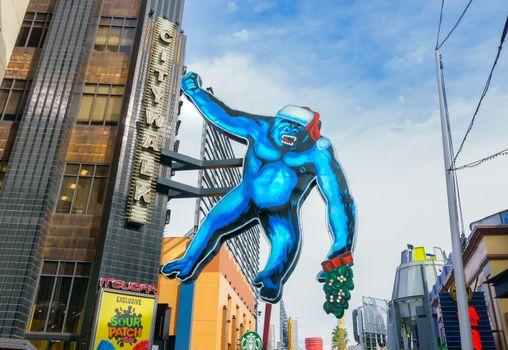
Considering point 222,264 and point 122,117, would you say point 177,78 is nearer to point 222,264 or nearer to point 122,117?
point 122,117

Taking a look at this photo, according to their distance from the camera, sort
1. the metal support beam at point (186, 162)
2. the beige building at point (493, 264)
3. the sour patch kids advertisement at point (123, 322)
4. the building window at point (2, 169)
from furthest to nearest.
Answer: the beige building at point (493, 264) → the metal support beam at point (186, 162) → the building window at point (2, 169) → the sour patch kids advertisement at point (123, 322)

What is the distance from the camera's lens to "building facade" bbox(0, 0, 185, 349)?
63.1 feet

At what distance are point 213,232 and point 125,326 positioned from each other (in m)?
5.70

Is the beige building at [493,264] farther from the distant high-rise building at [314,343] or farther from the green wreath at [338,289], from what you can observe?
the distant high-rise building at [314,343]

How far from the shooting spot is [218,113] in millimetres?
25391

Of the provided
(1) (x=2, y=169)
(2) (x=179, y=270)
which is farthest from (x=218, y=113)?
(1) (x=2, y=169)

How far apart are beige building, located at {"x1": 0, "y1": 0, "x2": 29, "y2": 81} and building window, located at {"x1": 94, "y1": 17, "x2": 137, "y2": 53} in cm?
421

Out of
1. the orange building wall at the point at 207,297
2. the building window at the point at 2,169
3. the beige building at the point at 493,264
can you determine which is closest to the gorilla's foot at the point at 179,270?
the building window at the point at 2,169

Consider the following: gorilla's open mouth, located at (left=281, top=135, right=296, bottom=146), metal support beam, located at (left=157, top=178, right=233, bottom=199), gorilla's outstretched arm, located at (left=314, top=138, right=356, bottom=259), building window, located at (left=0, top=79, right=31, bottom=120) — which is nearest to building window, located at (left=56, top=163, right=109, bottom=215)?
metal support beam, located at (left=157, top=178, right=233, bottom=199)

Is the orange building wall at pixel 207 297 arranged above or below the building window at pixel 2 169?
below

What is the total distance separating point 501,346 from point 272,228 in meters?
13.5

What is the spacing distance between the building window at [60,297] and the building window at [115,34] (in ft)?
37.2

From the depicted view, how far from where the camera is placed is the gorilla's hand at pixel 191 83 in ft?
83.6

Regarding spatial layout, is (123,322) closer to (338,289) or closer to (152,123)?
(338,289)
